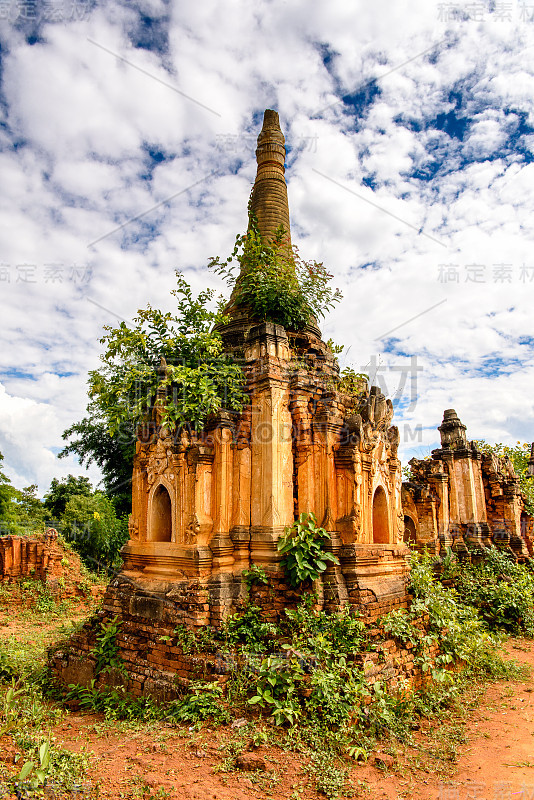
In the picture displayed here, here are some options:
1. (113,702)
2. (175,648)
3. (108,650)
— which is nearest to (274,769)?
(175,648)

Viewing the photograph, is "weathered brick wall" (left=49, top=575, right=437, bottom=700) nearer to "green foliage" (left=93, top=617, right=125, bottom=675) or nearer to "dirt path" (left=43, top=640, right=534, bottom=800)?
"green foliage" (left=93, top=617, right=125, bottom=675)

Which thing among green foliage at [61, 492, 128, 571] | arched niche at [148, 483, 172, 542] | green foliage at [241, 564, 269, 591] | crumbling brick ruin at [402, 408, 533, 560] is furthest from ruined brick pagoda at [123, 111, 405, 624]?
green foliage at [61, 492, 128, 571]

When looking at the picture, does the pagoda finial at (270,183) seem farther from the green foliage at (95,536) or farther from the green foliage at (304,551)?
the green foliage at (95,536)

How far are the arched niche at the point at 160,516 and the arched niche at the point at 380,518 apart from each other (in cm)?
358

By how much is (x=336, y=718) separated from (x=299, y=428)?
3875mm

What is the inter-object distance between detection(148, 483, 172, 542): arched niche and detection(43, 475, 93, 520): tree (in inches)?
750

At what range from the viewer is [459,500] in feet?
49.4

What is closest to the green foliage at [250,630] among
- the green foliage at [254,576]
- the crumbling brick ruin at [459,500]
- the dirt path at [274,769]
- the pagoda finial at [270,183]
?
the green foliage at [254,576]

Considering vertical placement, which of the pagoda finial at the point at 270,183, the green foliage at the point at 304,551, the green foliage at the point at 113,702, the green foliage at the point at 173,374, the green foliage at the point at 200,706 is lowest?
the green foliage at the point at 113,702

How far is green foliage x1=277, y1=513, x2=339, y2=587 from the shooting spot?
7066 mm

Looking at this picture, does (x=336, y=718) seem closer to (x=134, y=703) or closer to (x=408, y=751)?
(x=408, y=751)

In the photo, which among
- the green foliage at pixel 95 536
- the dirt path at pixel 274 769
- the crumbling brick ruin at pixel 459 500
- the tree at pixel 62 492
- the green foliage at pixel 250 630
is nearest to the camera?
the dirt path at pixel 274 769

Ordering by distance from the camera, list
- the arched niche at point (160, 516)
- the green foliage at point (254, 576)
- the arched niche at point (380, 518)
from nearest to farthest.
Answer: the green foliage at point (254, 576) → the arched niche at point (160, 516) → the arched niche at point (380, 518)

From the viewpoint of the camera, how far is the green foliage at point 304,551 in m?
7.07
